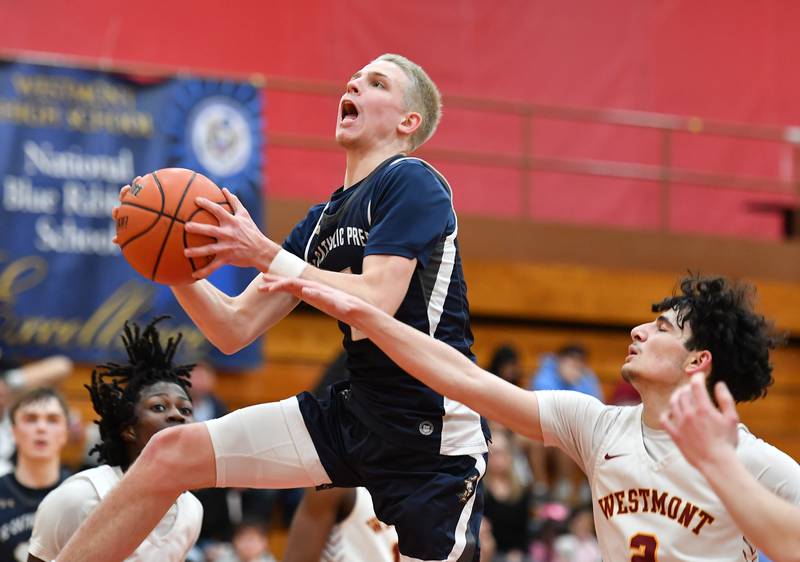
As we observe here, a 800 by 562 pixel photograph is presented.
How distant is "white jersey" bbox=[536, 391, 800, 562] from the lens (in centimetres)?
398

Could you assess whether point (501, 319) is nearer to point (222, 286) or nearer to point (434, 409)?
point (222, 286)

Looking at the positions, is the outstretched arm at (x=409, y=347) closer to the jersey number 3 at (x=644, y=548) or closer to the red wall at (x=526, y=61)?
the jersey number 3 at (x=644, y=548)

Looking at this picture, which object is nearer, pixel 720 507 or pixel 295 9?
pixel 720 507

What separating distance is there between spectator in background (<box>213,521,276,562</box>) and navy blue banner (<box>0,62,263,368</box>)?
2.15m

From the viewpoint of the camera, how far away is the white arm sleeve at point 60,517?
4840 millimetres

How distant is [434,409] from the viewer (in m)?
4.39

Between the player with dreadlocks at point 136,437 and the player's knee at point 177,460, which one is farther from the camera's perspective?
the player with dreadlocks at point 136,437

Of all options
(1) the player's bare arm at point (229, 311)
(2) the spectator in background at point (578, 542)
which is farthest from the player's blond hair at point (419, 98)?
(2) the spectator in background at point (578, 542)

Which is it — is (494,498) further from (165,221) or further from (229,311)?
(165,221)

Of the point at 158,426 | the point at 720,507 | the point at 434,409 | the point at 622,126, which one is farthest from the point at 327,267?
the point at 622,126

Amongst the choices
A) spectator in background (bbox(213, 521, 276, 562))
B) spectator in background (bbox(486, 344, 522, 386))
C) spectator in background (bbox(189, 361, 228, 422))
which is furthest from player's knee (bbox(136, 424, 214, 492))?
spectator in background (bbox(486, 344, 522, 386))

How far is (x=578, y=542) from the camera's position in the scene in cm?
963

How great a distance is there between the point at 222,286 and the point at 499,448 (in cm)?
272

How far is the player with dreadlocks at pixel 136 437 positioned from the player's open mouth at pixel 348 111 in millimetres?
1216
